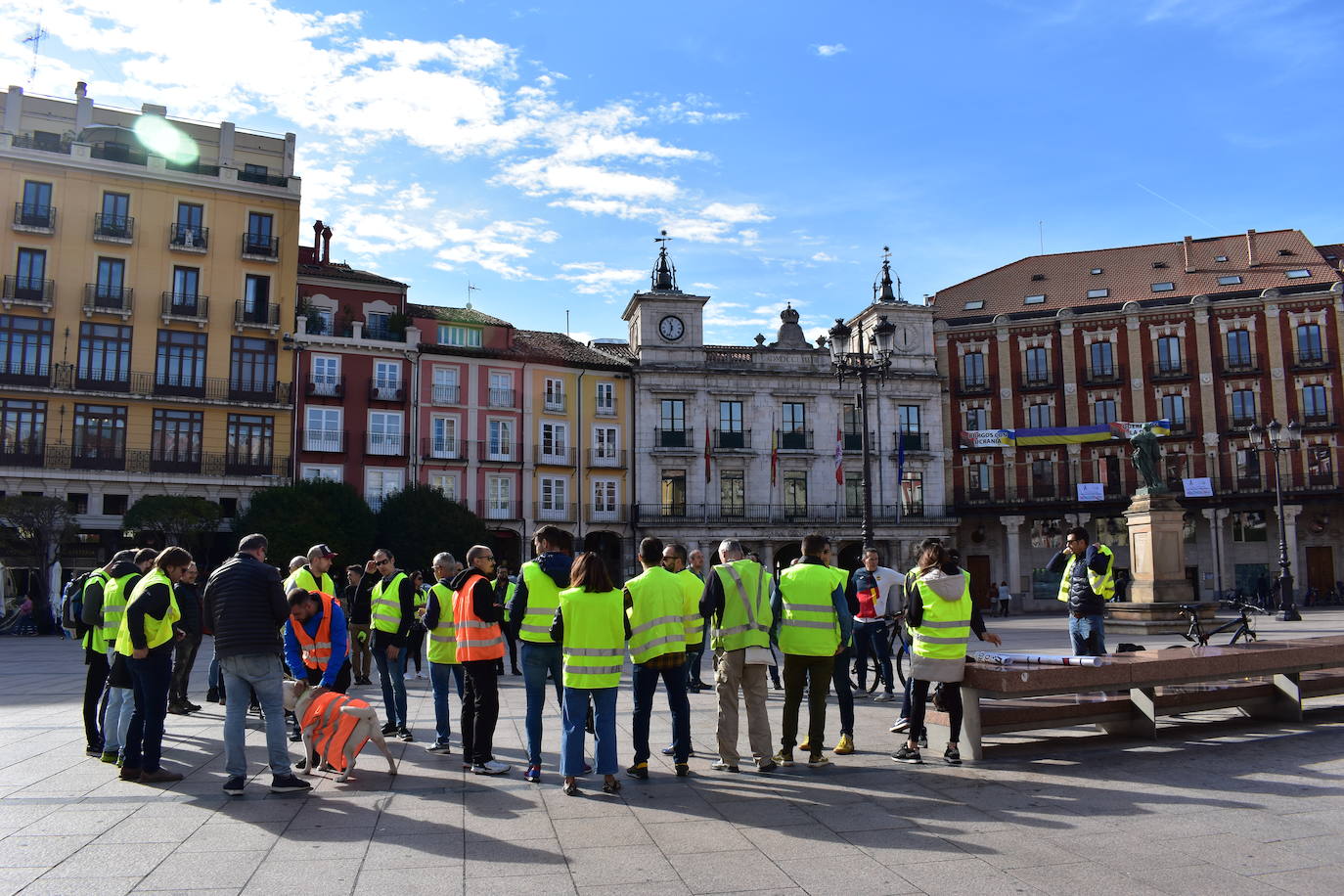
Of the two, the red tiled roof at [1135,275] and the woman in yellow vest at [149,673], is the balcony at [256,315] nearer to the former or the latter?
the red tiled roof at [1135,275]

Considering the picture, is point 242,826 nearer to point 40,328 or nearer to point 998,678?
point 998,678

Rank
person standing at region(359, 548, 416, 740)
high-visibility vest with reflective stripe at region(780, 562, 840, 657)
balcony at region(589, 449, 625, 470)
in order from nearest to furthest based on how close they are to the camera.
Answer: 1. high-visibility vest with reflective stripe at region(780, 562, 840, 657)
2. person standing at region(359, 548, 416, 740)
3. balcony at region(589, 449, 625, 470)

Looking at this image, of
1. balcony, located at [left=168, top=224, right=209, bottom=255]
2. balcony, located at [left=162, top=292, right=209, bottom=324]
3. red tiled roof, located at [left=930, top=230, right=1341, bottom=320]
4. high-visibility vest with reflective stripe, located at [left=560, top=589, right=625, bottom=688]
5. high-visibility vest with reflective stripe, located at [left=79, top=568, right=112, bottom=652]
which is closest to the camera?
high-visibility vest with reflective stripe, located at [left=560, top=589, right=625, bottom=688]

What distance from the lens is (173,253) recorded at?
125 feet

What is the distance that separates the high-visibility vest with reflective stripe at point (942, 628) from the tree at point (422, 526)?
29395mm

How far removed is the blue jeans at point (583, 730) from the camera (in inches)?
281

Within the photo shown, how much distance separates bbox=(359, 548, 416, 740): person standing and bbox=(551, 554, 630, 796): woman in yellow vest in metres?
3.00

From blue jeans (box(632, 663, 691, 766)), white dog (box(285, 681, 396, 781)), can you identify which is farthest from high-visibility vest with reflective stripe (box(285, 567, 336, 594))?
blue jeans (box(632, 663, 691, 766))

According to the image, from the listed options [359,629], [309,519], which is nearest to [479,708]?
[359,629]

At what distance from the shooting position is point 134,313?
1462 inches

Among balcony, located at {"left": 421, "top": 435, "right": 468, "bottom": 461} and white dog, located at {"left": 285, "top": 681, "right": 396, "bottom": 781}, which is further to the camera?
balcony, located at {"left": 421, "top": 435, "right": 468, "bottom": 461}

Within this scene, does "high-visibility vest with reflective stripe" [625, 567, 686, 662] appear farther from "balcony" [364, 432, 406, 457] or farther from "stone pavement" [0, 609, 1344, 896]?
"balcony" [364, 432, 406, 457]

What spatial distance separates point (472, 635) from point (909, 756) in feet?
12.4

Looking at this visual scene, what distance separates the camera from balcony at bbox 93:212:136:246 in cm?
3697
